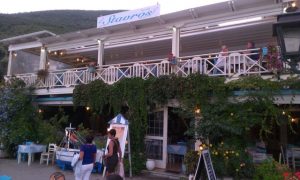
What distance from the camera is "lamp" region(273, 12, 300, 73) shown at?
10.9 ft

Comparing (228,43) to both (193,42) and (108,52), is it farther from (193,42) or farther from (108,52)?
(108,52)

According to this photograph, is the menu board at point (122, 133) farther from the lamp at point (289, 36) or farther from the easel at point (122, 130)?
the lamp at point (289, 36)

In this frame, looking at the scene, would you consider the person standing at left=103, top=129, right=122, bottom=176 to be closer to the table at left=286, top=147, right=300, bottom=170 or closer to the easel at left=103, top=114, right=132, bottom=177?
the easel at left=103, top=114, right=132, bottom=177

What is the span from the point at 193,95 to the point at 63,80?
6.94 m

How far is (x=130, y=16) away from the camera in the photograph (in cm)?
1267

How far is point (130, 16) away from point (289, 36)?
388 inches

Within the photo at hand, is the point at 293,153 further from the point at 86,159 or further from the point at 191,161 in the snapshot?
the point at 86,159

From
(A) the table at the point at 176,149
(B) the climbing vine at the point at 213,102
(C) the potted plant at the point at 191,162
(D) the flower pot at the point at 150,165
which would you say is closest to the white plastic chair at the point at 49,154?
(B) the climbing vine at the point at 213,102

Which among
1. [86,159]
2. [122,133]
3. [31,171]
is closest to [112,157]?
[86,159]

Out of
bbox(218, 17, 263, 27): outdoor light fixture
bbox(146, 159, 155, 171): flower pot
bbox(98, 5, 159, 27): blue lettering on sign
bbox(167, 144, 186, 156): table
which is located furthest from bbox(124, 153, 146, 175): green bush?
bbox(218, 17, 263, 27): outdoor light fixture

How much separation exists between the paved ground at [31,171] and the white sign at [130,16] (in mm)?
5937

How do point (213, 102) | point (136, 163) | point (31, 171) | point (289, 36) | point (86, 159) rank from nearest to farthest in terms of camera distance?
point (289, 36), point (86, 159), point (213, 102), point (136, 163), point (31, 171)

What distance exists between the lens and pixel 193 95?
9.77 m

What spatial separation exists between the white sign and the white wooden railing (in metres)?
1.79
